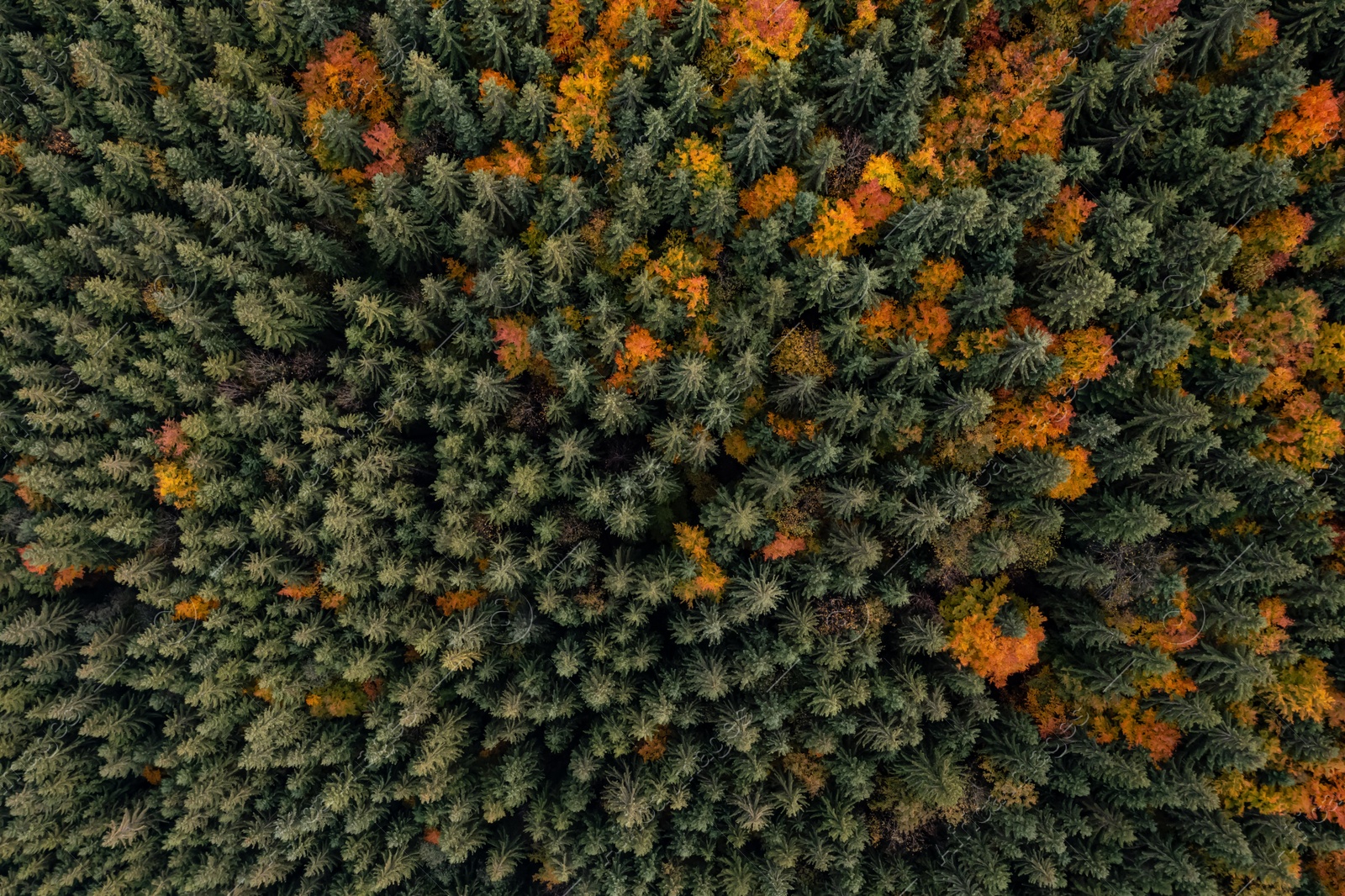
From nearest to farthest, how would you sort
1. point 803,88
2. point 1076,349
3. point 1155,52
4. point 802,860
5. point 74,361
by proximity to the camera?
point 1155,52 → point 1076,349 → point 803,88 → point 802,860 → point 74,361

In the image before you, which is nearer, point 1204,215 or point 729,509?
point 1204,215

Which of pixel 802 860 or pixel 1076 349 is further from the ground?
pixel 1076 349

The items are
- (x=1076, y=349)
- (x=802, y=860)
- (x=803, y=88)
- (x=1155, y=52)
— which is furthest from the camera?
(x=802, y=860)

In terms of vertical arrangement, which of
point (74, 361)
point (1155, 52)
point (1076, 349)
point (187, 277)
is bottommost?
point (74, 361)

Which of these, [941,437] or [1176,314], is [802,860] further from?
[1176,314]

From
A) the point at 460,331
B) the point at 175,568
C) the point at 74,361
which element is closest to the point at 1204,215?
the point at 460,331

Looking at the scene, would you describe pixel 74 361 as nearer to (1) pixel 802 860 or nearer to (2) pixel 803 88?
(2) pixel 803 88

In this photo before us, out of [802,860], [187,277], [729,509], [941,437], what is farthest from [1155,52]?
[187,277]
